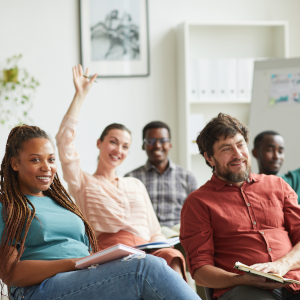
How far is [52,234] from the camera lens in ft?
→ 5.16

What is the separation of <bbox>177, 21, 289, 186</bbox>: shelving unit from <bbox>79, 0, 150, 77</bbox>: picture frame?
14.4 inches

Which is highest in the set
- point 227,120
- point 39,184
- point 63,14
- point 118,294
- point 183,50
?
point 63,14

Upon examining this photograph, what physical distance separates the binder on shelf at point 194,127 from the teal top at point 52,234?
223 centimetres

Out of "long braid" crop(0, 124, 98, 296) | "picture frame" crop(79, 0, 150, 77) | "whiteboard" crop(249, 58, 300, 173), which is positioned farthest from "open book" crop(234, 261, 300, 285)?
"picture frame" crop(79, 0, 150, 77)

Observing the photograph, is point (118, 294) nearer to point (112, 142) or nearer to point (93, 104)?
point (112, 142)

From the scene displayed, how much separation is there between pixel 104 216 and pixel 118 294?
0.80 m

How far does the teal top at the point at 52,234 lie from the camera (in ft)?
4.99

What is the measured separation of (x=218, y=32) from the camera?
13.1 ft

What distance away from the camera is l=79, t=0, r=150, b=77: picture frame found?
3.73 metres

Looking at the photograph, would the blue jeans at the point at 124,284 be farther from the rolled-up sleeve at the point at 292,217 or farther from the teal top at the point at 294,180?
the teal top at the point at 294,180

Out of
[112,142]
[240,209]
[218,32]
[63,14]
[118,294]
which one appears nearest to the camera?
[118,294]

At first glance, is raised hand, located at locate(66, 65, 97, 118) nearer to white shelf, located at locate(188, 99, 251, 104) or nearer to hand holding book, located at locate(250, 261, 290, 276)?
hand holding book, located at locate(250, 261, 290, 276)

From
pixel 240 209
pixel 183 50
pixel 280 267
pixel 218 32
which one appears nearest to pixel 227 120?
pixel 240 209

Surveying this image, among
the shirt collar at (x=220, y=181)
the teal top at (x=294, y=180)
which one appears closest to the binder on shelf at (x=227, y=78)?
the teal top at (x=294, y=180)
